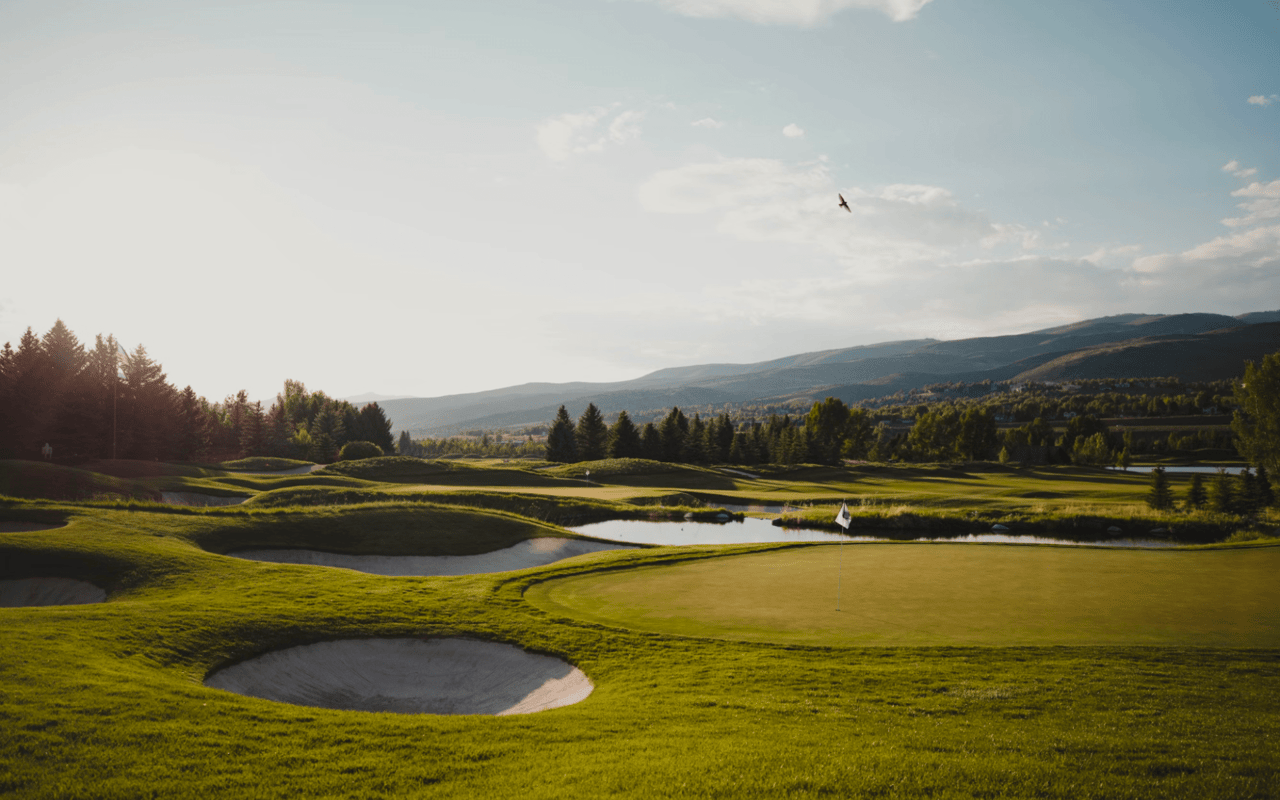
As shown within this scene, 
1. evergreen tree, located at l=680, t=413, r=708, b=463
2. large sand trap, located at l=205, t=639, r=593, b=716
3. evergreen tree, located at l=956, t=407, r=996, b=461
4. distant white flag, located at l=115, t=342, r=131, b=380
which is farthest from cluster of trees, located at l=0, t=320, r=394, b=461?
evergreen tree, located at l=956, t=407, r=996, b=461

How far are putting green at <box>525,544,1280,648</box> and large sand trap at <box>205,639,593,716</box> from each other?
2.72 meters

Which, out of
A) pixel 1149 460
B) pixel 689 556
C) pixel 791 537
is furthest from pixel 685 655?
pixel 1149 460

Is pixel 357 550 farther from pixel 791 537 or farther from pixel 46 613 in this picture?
pixel 791 537

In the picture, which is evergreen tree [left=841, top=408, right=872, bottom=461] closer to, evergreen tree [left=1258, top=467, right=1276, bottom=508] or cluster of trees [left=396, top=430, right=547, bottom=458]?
evergreen tree [left=1258, top=467, right=1276, bottom=508]

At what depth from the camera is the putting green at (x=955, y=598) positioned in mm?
13555

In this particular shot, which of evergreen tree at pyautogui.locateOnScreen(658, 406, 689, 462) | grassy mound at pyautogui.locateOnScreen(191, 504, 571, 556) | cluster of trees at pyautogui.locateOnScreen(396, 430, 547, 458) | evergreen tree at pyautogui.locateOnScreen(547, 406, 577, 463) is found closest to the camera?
grassy mound at pyautogui.locateOnScreen(191, 504, 571, 556)

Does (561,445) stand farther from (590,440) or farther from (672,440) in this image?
(672,440)

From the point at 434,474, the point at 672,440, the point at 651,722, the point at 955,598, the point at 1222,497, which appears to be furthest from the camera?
the point at 672,440

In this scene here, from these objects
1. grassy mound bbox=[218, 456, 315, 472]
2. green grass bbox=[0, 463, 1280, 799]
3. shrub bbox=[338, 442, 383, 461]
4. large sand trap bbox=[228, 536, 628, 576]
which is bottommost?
large sand trap bbox=[228, 536, 628, 576]

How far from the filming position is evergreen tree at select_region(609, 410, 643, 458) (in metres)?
90.6

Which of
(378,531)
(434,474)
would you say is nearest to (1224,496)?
(378,531)

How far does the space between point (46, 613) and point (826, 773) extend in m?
13.7

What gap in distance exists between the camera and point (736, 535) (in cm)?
3900

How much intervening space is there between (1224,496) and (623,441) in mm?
63120
